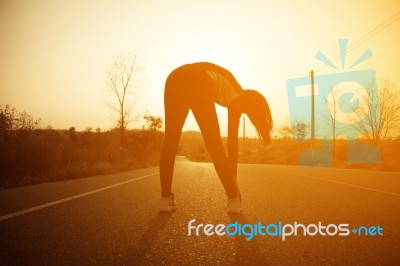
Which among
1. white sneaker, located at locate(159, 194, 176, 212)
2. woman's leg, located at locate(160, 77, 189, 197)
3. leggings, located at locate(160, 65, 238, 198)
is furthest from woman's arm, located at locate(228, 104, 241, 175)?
white sneaker, located at locate(159, 194, 176, 212)

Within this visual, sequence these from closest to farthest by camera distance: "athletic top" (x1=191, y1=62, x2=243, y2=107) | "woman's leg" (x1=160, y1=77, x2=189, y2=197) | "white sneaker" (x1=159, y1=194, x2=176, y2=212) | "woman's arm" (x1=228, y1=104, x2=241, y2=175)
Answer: "white sneaker" (x1=159, y1=194, x2=176, y2=212), "woman's leg" (x1=160, y1=77, x2=189, y2=197), "athletic top" (x1=191, y1=62, x2=243, y2=107), "woman's arm" (x1=228, y1=104, x2=241, y2=175)

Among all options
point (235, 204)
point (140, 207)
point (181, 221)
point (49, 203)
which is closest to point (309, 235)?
point (235, 204)

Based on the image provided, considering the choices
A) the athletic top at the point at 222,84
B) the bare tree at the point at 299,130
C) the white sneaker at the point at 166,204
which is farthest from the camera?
the bare tree at the point at 299,130

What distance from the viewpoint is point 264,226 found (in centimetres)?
297

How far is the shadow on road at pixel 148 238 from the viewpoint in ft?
6.67

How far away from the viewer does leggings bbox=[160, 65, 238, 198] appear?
11.8 ft

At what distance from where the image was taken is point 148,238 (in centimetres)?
250

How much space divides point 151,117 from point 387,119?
90.0 feet

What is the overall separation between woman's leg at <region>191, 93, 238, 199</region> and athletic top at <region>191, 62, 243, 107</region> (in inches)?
15.3

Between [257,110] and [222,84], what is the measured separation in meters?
0.61

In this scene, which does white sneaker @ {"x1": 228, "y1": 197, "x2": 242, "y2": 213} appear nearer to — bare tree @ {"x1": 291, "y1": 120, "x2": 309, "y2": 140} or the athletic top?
the athletic top

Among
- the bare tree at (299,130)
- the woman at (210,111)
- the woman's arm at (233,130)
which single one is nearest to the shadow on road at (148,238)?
the woman at (210,111)

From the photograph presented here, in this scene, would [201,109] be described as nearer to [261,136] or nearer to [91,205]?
[261,136]

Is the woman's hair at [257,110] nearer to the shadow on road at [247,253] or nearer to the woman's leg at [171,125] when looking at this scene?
the woman's leg at [171,125]
